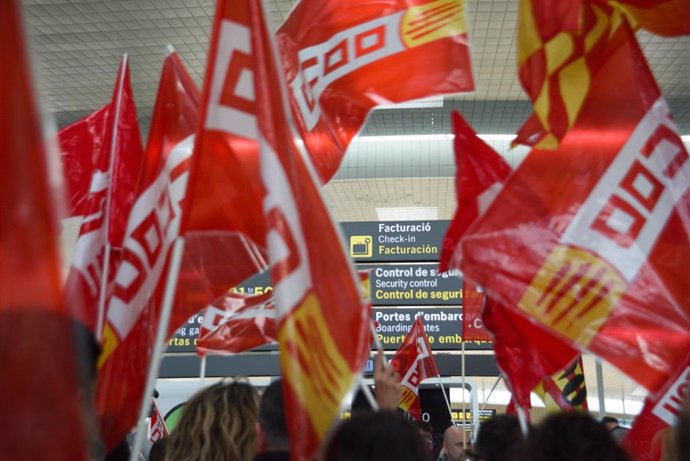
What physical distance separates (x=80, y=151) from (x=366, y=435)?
3.12 m

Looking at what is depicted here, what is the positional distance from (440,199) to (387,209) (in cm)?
110

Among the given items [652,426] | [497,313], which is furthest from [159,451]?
[652,426]

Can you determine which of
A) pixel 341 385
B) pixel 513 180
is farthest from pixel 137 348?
pixel 513 180

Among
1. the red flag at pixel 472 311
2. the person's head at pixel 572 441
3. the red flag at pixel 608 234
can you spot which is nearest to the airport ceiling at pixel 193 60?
the red flag at pixel 472 311

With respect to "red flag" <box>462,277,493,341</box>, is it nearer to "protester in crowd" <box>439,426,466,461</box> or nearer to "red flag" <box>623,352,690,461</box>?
"protester in crowd" <box>439,426,466,461</box>

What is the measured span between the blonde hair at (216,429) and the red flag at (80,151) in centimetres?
195

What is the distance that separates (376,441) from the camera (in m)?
1.49

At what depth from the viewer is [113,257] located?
3.35 meters

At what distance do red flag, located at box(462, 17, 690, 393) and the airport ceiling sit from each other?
4.66 metres

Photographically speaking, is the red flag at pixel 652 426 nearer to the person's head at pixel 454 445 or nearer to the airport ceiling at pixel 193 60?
the person's head at pixel 454 445

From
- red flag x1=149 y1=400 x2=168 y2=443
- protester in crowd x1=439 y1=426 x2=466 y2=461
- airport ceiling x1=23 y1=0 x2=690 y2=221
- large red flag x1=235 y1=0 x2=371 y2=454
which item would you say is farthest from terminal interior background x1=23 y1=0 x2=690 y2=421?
large red flag x1=235 y1=0 x2=371 y2=454

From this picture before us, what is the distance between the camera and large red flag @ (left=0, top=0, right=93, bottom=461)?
1.01 meters

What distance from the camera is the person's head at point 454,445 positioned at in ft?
20.9

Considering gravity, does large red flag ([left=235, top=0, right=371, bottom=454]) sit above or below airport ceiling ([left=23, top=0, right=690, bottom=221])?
below
